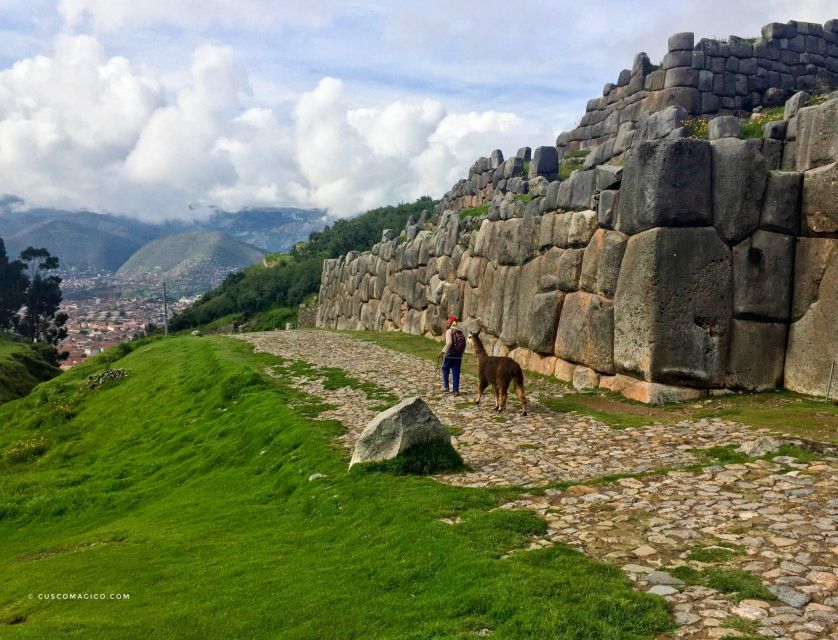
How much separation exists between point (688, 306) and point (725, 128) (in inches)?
228

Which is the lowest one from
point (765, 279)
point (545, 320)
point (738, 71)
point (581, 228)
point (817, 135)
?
point (545, 320)

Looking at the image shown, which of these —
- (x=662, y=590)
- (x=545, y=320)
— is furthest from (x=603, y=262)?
(x=662, y=590)

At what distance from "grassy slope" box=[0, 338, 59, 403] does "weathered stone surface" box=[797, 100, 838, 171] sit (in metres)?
43.9

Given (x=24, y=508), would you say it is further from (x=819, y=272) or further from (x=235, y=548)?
(x=819, y=272)

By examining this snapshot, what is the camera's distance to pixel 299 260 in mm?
105000

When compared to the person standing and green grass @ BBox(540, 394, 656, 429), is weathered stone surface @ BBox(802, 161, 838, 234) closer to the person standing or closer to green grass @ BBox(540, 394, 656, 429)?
green grass @ BBox(540, 394, 656, 429)

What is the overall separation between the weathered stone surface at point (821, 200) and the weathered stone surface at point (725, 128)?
267cm

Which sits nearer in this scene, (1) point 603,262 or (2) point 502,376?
(2) point 502,376

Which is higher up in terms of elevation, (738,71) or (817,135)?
(738,71)

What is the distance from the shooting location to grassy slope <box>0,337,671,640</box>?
6766 millimetres

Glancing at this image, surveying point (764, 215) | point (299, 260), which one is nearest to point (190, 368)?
point (764, 215)

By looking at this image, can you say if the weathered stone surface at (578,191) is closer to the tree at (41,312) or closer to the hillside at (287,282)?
the hillside at (287,282)

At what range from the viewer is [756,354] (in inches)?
672

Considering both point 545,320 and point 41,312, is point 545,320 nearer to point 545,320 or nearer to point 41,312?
point 545,320
